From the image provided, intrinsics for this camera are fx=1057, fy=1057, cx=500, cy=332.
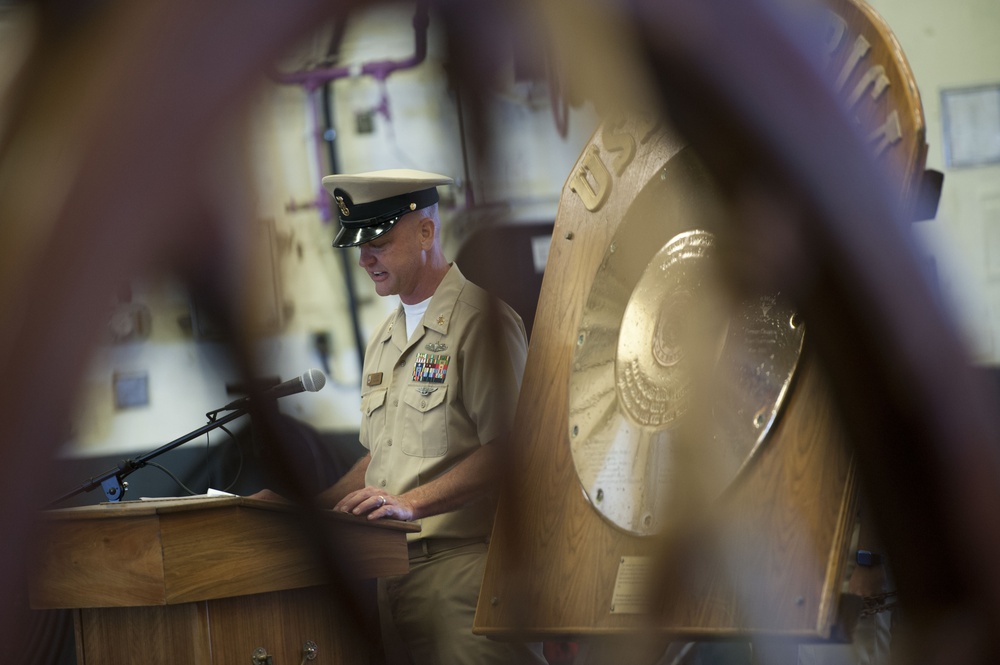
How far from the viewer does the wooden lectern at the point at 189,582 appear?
1474 millimetres

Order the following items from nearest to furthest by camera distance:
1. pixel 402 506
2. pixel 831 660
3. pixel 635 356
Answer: pixel 635 356
pixel 831 660
pixel 402 506

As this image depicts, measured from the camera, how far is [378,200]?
1598 mm

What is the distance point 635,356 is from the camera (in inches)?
37.9

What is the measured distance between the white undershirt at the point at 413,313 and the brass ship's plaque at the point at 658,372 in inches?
37.8

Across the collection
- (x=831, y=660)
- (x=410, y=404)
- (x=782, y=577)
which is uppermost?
(x=410, y=404)

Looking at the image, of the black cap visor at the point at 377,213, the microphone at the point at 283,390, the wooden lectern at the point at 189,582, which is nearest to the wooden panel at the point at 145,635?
the wooden lectern at the point at 189,582

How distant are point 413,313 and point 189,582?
69 centimetres

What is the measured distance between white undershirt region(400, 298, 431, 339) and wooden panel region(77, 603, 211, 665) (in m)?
0.66

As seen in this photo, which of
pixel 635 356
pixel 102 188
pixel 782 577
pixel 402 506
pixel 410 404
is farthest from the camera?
pixel 410 404

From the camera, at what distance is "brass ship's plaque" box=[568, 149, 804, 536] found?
79 cm

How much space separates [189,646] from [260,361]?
1.42 meters

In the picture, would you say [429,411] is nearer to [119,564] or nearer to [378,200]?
[378,200]

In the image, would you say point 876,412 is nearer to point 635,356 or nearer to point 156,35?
point 156,35

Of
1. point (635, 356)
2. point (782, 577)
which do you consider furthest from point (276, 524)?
point (782, 577)
